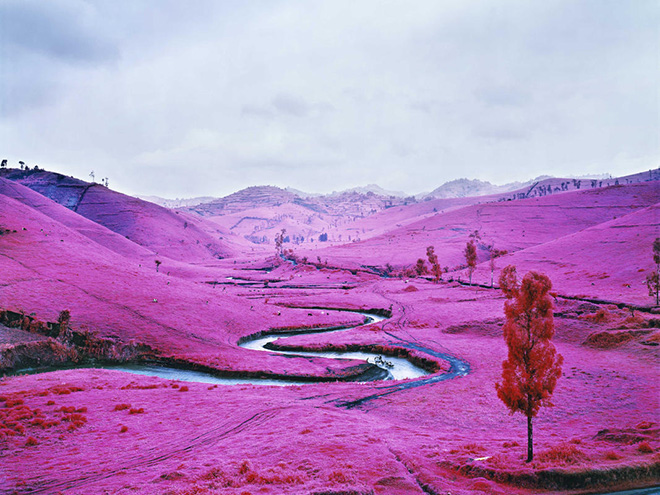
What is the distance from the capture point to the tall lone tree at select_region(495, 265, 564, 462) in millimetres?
18484

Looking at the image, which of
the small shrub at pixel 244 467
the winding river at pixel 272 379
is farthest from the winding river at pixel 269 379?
the small shrub at pixel 244 467

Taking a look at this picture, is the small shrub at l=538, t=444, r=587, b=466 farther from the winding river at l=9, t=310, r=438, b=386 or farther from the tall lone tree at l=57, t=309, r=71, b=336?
the tall lone tree at l=57, t=309, r=71, b=336

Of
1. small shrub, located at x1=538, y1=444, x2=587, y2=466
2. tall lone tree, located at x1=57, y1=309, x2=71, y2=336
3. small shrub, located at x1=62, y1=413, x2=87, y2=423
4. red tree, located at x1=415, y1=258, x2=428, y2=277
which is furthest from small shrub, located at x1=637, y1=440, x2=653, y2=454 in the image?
red tree, located at x1=415, y1=258, x2=428, y2=277

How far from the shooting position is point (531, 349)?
18.7 meters

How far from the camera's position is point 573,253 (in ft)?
360

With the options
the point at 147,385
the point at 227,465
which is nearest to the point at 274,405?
the point at 227,465

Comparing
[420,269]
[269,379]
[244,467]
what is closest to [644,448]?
[244,467]

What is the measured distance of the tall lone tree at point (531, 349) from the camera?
60.6 ft

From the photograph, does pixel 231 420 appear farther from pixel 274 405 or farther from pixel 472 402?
pixel 472 402

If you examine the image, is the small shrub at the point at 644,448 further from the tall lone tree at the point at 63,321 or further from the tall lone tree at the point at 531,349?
the tall lone tree at the point at 63,321

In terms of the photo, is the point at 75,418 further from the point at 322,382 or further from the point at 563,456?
the point at 563,456

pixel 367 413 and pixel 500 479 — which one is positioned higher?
pixel 500 479

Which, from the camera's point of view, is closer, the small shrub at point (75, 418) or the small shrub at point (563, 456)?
the small shrub at point (563, 456)

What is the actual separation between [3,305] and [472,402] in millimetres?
58378
